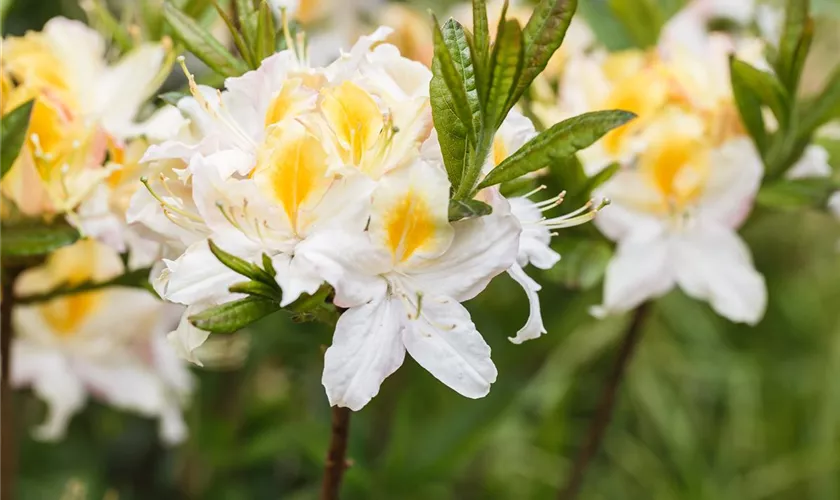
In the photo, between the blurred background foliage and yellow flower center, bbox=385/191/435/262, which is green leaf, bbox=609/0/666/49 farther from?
yellow flower center, bbox=385/191/435/262

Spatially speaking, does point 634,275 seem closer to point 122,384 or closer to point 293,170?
point 293,170

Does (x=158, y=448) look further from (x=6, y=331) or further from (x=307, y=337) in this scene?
(x=6, y=331)

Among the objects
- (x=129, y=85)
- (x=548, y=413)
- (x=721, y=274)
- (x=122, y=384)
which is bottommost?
(x=548, y=413)

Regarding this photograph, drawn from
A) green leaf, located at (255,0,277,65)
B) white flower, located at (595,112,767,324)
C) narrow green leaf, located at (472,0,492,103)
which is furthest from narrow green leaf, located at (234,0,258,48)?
white flower, located at (595,112,767,324)

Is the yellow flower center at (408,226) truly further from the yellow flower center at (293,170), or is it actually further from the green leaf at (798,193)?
the green leaf at (798,193)

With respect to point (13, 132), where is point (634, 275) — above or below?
below

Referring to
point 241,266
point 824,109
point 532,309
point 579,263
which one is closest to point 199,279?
point 241,266
